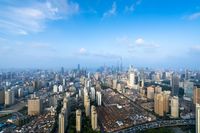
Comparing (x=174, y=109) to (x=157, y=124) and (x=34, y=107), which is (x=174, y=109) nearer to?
(x=157, y=124)

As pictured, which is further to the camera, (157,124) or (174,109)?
(174,109)

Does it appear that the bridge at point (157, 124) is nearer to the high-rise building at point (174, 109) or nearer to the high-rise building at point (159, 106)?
the high-rise building at point (174, 109)

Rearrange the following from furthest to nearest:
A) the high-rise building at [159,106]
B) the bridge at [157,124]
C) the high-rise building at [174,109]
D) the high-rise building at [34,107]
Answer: the high-rise building at [34,107] < the high-rise building at [159,106] < the high-rise building at [174,109] < the bridge at [157,124]

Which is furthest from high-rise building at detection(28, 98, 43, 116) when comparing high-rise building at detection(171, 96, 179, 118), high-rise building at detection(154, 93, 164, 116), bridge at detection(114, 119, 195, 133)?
high-rise building at detection(171, 96, 179, 118)

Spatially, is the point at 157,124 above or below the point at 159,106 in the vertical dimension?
below

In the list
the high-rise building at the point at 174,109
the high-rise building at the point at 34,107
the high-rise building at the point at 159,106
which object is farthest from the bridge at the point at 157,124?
the high-rise building at the point at 34,107

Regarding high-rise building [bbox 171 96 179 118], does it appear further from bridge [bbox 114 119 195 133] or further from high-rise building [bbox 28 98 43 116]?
high-rise building [bbox 28 98 43 116]

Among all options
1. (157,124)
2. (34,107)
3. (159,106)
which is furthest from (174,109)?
(34,107)

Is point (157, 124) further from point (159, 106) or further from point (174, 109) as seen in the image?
point (159, 106)

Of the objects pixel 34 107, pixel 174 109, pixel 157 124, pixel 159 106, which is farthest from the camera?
pixel 34 107

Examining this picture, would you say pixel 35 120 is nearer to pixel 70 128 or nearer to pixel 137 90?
pixel 70 128

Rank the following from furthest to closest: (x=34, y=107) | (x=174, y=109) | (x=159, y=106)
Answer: (x=34, y=107)
(x=159, y=106)
(x=174, y=109)
